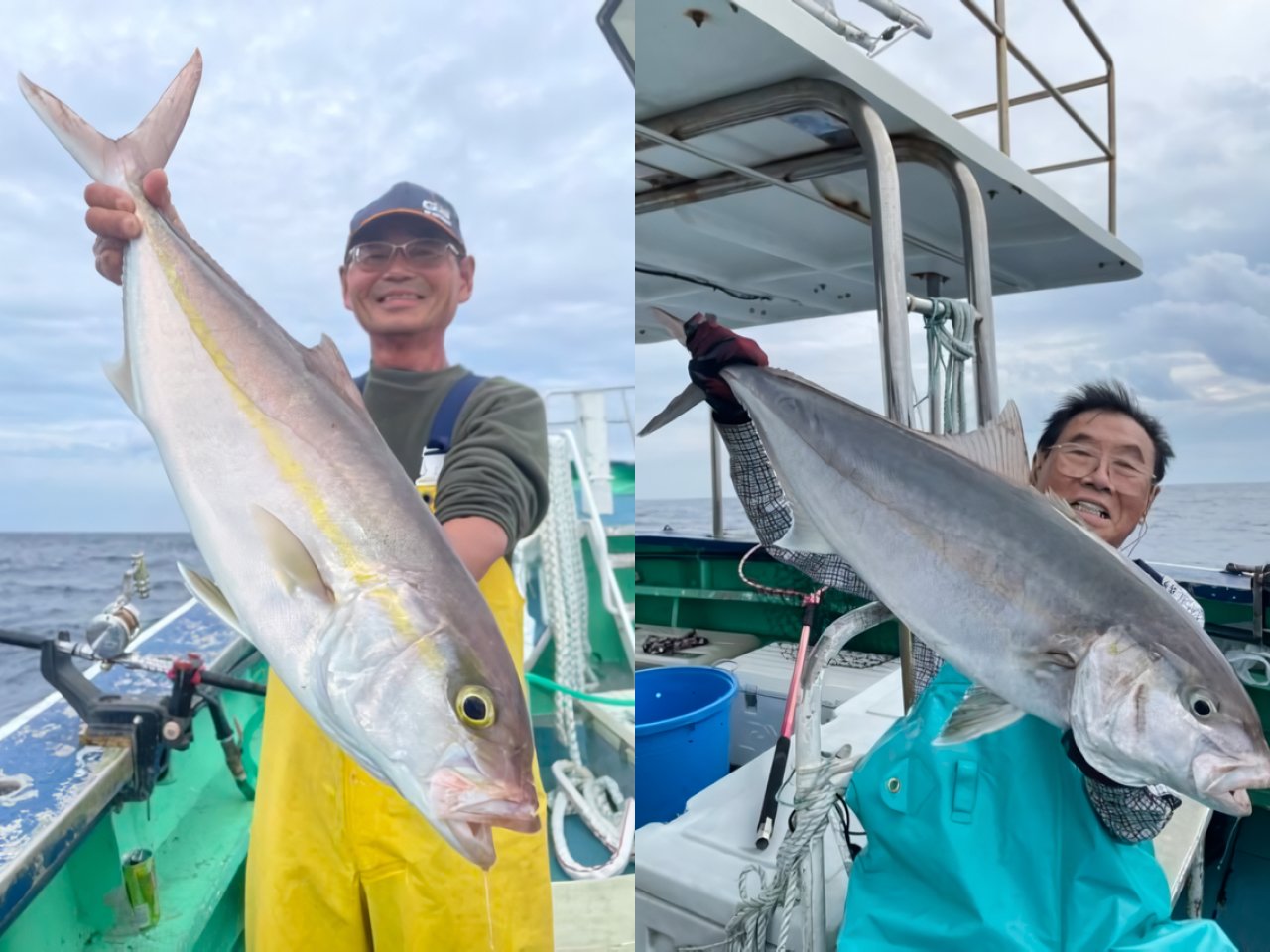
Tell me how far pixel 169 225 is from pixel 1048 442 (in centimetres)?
136

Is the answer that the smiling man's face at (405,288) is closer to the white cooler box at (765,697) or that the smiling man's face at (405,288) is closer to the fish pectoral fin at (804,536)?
the fish pectoral fin at (804,536)

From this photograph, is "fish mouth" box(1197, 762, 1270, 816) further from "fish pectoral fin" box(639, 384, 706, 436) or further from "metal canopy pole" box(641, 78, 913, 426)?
"fish pectoral fin" box(639, 384, 706, 436)

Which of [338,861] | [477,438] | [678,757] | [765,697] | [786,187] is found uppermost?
[786,187]

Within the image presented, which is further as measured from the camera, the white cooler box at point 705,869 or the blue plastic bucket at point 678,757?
the blue plastic bucket at point 678,757

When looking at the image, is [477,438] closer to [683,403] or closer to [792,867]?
[683,403]

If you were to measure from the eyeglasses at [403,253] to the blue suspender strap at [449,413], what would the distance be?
0.13 meters

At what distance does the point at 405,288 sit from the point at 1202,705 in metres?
0.93

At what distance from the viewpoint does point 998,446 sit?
1047 mm

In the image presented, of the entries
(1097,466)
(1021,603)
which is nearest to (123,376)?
(1021,603)

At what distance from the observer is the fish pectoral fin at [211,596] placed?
0.72 meters

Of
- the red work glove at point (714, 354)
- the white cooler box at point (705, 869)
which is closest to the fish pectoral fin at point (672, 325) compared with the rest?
the red work glove at point (714, 354)

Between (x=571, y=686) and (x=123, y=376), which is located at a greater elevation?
(x=123, y=376)

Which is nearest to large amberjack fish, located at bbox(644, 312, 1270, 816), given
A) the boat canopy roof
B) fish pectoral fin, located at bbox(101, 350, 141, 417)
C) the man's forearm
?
the man's forearm

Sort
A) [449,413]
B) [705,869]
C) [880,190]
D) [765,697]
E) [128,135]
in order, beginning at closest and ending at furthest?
[128,135] < [449,413] < [880,190] < [705,869] < [765,697]
